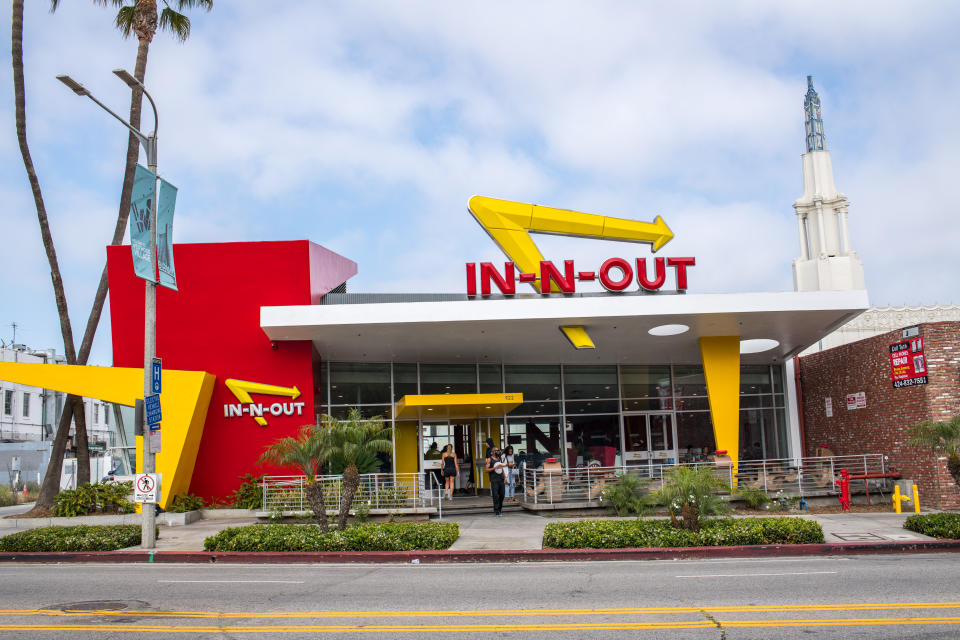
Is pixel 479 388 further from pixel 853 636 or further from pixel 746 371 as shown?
pixel 853 636

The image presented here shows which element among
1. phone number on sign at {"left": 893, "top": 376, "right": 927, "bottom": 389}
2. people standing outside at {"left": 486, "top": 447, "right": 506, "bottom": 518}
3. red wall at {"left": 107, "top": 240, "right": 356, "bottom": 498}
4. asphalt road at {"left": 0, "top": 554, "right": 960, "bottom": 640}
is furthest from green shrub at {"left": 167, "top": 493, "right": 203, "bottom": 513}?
phone number on sign at {"left": 893, "top": 376, "right": 927, "bottom": 389}

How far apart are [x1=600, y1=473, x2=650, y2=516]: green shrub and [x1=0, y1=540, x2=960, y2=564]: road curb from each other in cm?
509

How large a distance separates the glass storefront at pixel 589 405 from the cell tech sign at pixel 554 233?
522 cm

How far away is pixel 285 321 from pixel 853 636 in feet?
50.7

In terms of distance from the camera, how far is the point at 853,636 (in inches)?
291

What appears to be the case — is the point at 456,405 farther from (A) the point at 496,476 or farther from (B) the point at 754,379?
(B) the point at 754,379

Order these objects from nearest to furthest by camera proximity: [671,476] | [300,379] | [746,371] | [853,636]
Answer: [853,636] → [671,476] → [300,379] → [746,371]

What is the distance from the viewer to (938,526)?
47.3 ft

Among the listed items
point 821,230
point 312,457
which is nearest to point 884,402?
point 312,457

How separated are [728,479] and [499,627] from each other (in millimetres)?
14311

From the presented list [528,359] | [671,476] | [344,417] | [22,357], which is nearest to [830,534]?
[671,476]

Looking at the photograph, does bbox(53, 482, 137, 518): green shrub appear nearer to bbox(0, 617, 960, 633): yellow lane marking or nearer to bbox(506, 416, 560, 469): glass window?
bbox(506, 416, 560, 469): glass window

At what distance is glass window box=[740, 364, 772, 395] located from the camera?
1110 inches

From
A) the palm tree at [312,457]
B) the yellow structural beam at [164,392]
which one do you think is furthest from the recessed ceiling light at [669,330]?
the yellow structural beam at [164,392]
